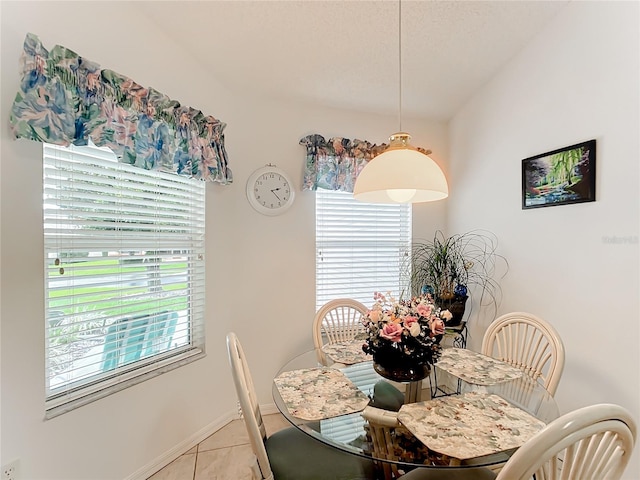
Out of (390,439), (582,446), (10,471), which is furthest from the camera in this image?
(10,471)

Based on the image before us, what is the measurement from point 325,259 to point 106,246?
1707 mm

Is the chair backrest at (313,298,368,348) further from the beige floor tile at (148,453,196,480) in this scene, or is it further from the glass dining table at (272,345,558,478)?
the beige floor tile at (148,453,196,480)

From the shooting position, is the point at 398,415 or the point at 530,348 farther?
the point at 530,348

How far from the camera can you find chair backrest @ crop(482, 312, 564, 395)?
63.9 inches

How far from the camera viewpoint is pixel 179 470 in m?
1.97

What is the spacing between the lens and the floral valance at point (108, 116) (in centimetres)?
129

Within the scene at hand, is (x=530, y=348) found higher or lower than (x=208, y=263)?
lower

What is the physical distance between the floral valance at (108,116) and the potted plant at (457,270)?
2.00 meters

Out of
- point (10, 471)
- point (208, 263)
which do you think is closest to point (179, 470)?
point (10, 471)

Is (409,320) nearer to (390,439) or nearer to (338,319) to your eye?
(390,439)

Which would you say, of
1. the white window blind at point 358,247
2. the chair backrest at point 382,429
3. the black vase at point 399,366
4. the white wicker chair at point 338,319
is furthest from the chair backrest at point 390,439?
the white window blind at point 358,247

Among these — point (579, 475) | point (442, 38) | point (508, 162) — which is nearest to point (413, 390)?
point (579, 475)

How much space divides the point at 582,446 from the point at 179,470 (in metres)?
2.13

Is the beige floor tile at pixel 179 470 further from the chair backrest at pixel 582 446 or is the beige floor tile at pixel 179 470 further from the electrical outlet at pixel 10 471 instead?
the chair backrest at pixel 582 446
